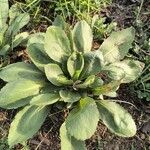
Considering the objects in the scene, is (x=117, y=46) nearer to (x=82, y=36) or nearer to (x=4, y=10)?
(x=82, y=36)

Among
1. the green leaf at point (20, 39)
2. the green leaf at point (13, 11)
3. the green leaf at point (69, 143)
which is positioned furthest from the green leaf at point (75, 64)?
the green leaf at point (13, 11)

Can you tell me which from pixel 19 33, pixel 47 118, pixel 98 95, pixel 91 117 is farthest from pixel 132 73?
pixel 19 33

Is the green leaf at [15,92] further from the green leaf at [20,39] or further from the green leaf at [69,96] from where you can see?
the green leaf at [20,39]

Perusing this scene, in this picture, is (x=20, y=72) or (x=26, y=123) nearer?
(x=26, y=123)

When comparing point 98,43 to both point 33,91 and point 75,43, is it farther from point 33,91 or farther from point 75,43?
point 33,91

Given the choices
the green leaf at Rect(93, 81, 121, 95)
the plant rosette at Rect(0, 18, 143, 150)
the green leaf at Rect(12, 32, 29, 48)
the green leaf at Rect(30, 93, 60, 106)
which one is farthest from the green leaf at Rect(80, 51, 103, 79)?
the green leaf at Rect(12, 32, 29, 48)

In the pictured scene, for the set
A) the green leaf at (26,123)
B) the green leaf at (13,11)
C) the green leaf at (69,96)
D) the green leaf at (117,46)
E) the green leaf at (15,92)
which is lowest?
the green leaf at (26,123)

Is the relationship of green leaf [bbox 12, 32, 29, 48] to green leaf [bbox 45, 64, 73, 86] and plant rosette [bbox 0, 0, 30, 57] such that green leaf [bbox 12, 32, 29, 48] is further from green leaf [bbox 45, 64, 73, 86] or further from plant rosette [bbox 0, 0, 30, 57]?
green leaf [bbox 45, 64, 73, 86]

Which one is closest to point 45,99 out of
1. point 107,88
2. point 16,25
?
point 107,88
